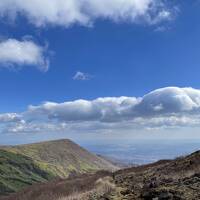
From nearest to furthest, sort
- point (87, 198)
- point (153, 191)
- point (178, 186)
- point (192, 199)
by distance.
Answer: point (192, 199) < point (153, 191) < point (178, 186) < point (87, 198)

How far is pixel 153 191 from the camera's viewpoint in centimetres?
1691

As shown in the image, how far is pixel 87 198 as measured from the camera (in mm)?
19312

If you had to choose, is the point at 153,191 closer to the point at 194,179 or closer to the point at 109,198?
the point at 109,198

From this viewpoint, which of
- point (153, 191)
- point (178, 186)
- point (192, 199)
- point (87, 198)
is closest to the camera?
point (192, 199)

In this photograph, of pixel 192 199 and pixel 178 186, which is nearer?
pixel 192 199

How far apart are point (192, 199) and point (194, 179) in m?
4.89

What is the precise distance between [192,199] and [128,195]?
4528 millimetres

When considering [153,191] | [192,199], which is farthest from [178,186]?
[192,199]

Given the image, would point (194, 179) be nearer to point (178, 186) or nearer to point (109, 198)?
point (178, 186)

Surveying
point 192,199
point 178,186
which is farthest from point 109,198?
point 192,199

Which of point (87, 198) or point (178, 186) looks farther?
point (87, 198)

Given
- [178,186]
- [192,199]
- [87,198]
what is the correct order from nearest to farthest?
[192,199], [178,186], [87,198]

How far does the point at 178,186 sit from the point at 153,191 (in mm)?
1774

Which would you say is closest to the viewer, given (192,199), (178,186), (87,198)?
(192,199)
